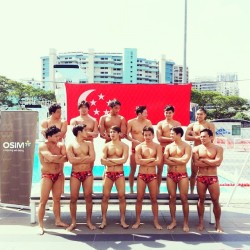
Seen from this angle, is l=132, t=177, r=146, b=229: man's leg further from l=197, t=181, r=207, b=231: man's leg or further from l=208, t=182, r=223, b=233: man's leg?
l=208, t=182, r=223, b=233: man's leg

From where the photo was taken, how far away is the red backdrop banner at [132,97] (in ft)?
29.4

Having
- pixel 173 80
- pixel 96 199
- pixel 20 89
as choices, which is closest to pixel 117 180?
pixel 96 199

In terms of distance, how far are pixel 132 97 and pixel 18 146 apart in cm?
313

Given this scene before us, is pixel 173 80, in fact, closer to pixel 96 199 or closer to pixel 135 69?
pixel 135 69

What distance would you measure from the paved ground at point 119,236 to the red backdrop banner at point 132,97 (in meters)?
2.82

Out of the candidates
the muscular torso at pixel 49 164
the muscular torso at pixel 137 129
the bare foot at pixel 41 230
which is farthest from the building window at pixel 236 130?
the bare foot at pixel 41 230

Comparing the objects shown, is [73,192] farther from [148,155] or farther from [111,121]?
[111,121]

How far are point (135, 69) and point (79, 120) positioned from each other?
109 meters

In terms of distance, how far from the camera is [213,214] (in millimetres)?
6832

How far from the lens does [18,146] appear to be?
25.1 feet

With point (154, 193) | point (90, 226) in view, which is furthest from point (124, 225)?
point (154, 193)

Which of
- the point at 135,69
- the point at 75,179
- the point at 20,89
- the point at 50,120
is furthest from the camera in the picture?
the point at 135,69

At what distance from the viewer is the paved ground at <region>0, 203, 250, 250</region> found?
18.2ft

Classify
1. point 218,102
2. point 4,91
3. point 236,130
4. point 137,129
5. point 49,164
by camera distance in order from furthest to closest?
point 218,102 → point 4,91 → point 236,130 → point 137,129 → point 49,164
